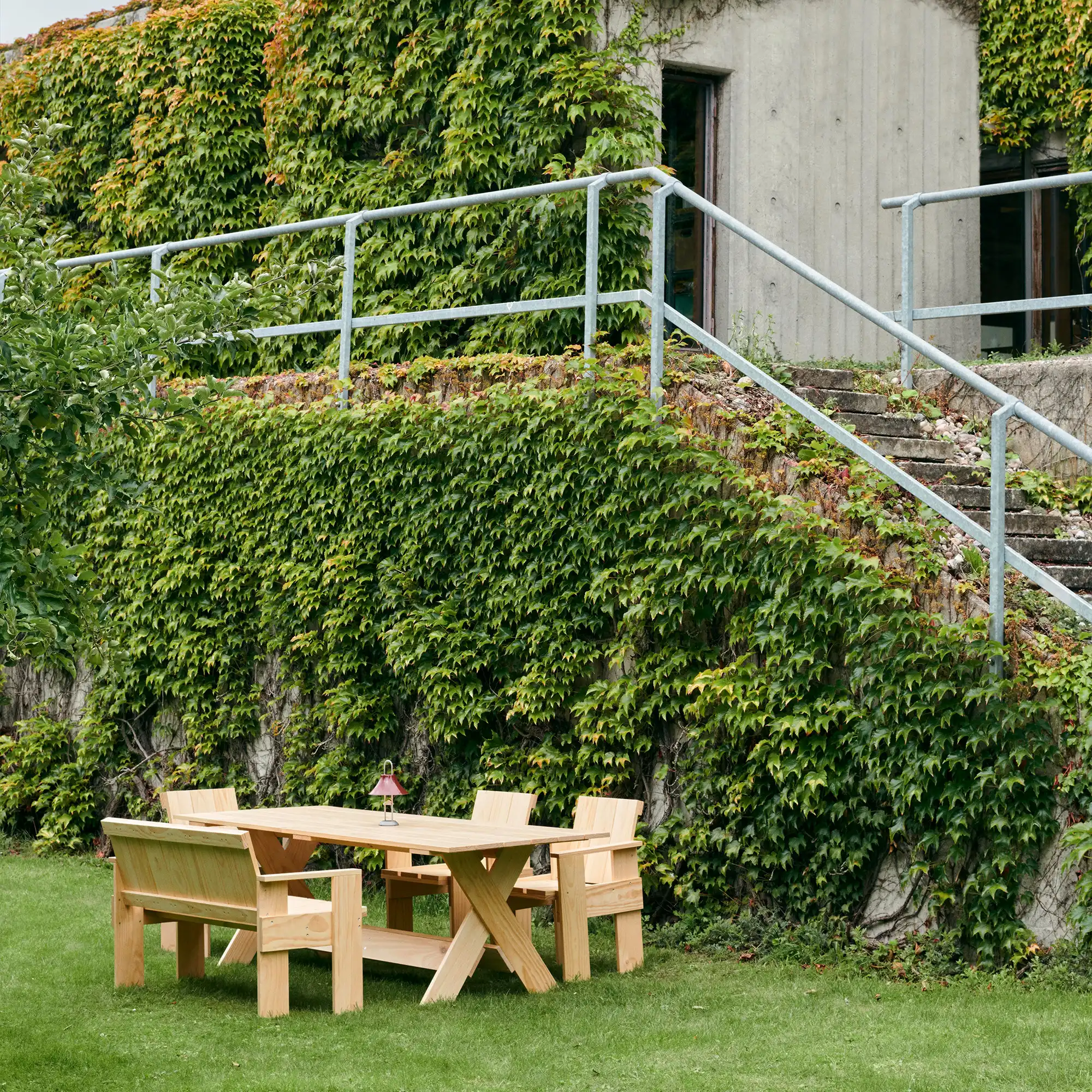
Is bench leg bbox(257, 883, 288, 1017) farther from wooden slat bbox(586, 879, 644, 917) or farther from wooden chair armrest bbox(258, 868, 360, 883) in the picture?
wooden slat bbox(586, 879, 644, 917)

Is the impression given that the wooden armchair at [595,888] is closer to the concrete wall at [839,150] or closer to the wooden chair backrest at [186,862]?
the wooden chair backrest at [186,862]

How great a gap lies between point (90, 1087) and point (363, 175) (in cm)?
870

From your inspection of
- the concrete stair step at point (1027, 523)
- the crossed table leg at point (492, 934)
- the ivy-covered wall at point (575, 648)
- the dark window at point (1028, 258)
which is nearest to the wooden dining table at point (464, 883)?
the crossed table leg at point (492, 934)

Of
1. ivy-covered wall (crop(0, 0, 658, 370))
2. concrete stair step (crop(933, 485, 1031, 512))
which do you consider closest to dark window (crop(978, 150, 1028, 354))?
ivy-covered wall (crop(0, 0, 658, 370))

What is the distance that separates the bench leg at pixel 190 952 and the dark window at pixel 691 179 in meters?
6.99

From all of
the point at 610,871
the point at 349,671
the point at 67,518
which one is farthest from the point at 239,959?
the point at 67,518

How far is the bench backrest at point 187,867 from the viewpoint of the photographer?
6.86 meters

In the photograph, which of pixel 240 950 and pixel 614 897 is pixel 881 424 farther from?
pixel 240 950

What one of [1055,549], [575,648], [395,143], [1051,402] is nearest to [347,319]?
[395,143]

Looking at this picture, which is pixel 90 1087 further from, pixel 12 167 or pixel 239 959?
pixel 12 167

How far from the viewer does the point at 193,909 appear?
23.5 feet

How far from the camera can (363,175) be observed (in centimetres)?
1285

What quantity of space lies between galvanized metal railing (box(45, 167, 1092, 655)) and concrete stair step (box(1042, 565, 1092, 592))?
0.53m

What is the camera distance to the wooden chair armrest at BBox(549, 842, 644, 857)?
7.46 metres
